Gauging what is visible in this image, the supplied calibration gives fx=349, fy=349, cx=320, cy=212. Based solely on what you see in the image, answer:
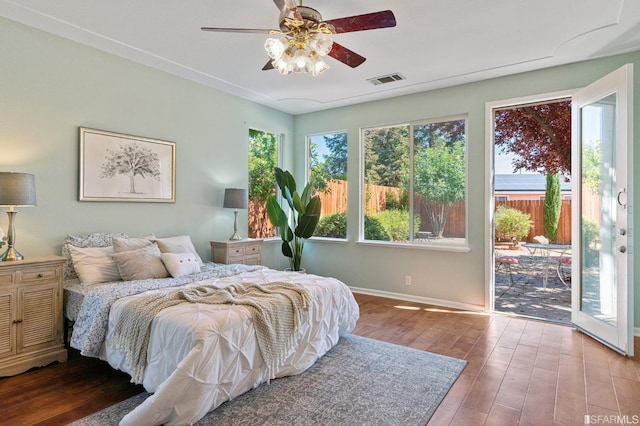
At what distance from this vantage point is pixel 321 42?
2438 millimetres

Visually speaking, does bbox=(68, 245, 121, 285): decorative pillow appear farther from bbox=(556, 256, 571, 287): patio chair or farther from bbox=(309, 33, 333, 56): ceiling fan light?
bbox=(556, 256, 571, 287): patio chair

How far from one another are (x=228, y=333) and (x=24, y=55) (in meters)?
3.09

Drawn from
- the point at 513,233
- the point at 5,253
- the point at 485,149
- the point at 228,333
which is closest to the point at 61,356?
the point at 5,253

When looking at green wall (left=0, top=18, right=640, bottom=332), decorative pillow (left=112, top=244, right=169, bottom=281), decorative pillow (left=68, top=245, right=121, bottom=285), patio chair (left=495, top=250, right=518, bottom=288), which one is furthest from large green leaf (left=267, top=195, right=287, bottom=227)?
patio chair (left=495, top=250, right=518, bottom=288)

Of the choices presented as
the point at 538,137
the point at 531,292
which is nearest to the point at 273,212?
the point at 531,292

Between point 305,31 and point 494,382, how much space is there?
2.86 m

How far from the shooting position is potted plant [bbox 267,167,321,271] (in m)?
5.20

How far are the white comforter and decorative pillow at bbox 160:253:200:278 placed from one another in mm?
741

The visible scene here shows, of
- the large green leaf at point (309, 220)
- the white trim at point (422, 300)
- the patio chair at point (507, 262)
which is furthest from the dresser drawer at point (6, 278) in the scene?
the patio chair at point (507, 262)

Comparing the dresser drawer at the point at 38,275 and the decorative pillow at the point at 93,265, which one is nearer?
the dresser drawer at the point at 38,275

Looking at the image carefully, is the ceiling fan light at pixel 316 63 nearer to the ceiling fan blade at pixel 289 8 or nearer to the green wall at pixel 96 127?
the ceiling fan blade at pixel 289 8

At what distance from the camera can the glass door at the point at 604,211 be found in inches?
120

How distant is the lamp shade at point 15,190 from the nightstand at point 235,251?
2.04 meters

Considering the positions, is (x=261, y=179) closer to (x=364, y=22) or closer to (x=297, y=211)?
(x=297, y=211)
